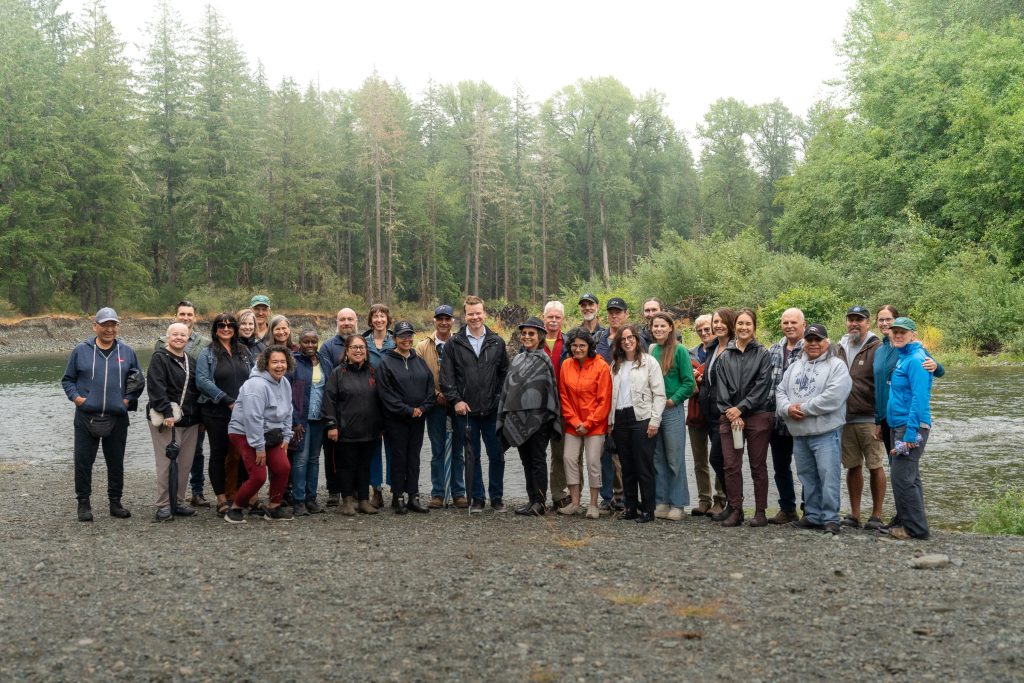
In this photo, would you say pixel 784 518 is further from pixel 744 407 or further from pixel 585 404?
pixel 585 404

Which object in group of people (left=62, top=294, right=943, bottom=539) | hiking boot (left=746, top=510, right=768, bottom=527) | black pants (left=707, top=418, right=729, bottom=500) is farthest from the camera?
black pants (left=707, top=418, right=729, bottom=500)

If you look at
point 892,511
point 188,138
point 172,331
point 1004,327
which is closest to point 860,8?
point 1004,327

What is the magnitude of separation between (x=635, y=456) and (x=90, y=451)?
4.85 m

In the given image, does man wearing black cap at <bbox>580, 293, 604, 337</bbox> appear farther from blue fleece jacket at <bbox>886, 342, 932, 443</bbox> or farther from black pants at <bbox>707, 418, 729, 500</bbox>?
blue fleece jacket at <bbox>886, 342, 932, 443</bbox>

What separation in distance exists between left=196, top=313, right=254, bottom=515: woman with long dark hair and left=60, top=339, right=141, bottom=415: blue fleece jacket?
2.13 ft

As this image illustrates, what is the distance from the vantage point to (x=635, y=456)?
7.39 metres

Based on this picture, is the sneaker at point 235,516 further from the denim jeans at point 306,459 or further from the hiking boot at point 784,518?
the hiking boot at point 784,518

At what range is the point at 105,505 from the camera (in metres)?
8.42

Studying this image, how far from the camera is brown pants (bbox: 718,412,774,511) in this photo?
7.12 m

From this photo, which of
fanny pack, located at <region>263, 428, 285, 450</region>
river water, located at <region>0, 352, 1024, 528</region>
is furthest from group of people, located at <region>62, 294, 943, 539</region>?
river water, located at <region>0, 352, 1024, 528</region>

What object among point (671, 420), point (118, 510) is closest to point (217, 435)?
point (118, 510)

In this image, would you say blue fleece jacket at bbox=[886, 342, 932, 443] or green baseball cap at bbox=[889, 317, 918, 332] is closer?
→ blue fleece jacket at bbox=[886, 342, 932, 443]

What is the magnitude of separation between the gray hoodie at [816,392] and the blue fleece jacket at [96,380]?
5691mm

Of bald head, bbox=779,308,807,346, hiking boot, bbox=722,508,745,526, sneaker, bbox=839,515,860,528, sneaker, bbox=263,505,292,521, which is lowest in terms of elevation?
sneaker, bbox=839,515,860,528
